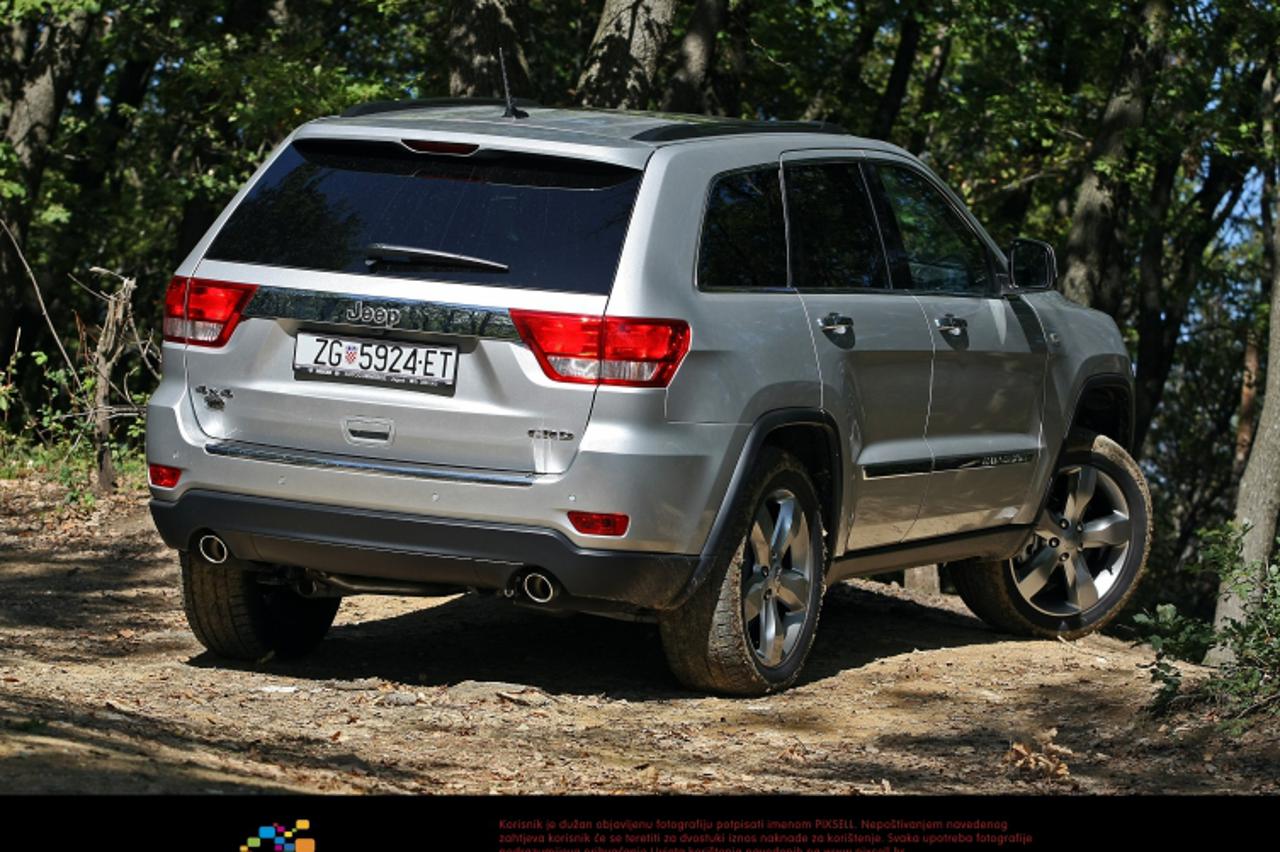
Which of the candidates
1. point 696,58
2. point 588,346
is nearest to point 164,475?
point 588,346

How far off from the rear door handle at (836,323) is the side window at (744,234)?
0.67 ft

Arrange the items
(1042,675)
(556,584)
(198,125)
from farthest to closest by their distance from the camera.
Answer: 1. (198,125)
2. (1042,675)
3. (556,584)

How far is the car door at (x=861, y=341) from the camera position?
709 cm

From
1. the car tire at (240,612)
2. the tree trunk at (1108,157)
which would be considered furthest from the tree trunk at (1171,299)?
the car tire at (240,612)

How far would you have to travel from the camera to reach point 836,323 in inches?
278

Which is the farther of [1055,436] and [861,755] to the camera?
[1055,436]

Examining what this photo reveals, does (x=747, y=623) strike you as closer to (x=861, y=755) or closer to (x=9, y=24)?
(x=861, y=755)

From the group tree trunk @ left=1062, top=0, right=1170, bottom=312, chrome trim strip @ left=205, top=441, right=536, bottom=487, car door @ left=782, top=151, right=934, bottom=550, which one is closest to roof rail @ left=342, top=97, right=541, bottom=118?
car door @ left=782, top=151, right=934, bottom=550

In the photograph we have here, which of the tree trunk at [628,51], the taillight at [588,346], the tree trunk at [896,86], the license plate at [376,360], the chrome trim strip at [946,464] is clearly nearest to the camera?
the taillight at [588,346]

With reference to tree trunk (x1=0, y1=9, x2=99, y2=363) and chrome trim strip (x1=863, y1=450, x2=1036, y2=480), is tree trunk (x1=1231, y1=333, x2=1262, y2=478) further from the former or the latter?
chrome trim strip (x1=863, y1=450, x2=1036, y2=480)

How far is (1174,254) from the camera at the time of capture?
2952 cm

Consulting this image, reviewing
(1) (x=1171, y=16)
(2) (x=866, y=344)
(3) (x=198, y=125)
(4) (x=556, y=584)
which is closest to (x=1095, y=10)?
(1) (x=1171, y=16)

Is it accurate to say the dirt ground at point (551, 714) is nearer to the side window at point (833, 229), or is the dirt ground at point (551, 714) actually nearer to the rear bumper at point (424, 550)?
the rear bumper at point (424, 550)

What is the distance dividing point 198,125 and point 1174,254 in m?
14.6
